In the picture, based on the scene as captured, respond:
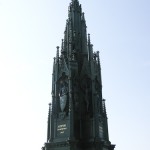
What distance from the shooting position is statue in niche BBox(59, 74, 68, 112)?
32987 mm

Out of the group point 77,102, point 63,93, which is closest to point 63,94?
point 63,93

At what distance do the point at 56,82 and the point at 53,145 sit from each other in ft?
23.6

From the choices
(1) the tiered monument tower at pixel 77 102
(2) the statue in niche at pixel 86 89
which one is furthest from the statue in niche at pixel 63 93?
(2) the statue in niche at pixel 86 89

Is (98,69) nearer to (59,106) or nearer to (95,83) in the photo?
(95,83)

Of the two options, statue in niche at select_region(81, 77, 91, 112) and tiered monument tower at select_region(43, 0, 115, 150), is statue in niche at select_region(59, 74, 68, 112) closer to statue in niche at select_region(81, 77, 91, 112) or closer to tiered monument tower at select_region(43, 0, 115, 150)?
tiered monument tower at select_region(43, 0, 115, 150)

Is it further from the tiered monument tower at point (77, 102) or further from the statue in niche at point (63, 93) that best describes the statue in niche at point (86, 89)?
the statue in niche at point (63, 93)

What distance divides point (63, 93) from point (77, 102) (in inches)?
74.2

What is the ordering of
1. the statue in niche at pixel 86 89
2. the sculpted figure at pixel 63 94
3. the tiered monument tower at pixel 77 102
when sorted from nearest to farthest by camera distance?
the tiered monument tower at pixel 77 102, the sculpted figure at pixel 63 94, the statue in niche at pixel 86 89

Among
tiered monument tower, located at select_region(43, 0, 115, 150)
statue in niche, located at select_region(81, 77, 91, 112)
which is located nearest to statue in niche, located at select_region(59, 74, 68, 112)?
tiered monument tower, located at select_region(43, 0, 115, 150)

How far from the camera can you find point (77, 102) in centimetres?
3309

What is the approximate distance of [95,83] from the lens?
34.9 metres

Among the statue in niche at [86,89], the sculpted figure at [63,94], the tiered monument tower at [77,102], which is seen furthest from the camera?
the statue in niche at [86,89]

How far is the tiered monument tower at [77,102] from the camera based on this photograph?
31.1m

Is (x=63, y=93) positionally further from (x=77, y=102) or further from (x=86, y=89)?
(x=86, y=89)
